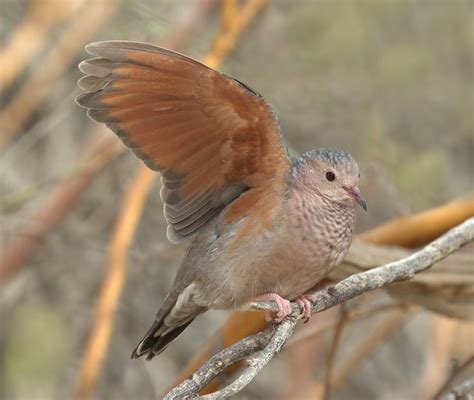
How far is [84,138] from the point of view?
6898 mm

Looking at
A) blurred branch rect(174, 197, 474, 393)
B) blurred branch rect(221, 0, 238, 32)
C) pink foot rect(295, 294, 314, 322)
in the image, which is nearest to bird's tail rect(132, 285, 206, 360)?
blurred branch rect(174, 197, 474, 393)

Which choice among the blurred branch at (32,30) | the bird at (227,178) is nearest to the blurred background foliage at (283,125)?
the blurred branch at (32,30)

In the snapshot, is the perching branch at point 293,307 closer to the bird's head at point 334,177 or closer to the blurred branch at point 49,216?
the bird's head at point 334,177

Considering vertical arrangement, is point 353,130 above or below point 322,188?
below

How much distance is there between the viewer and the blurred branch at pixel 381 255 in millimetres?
4051

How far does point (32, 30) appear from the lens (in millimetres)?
6168

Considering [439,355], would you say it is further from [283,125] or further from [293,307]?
[293,307]

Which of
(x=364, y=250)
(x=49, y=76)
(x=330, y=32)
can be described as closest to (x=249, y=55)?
(x=330, y=32)

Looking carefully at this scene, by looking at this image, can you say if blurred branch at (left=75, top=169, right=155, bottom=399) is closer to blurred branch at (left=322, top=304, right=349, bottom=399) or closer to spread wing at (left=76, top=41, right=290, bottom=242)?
spread wing at (left=76, top=41, right=290, bottom=242)

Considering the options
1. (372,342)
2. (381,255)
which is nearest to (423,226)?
(381,255)

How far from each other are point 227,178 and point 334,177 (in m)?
0.42

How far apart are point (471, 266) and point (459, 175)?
8.30 feet

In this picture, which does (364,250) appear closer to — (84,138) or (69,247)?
(69,247)

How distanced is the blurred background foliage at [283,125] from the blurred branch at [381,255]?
1.46m
